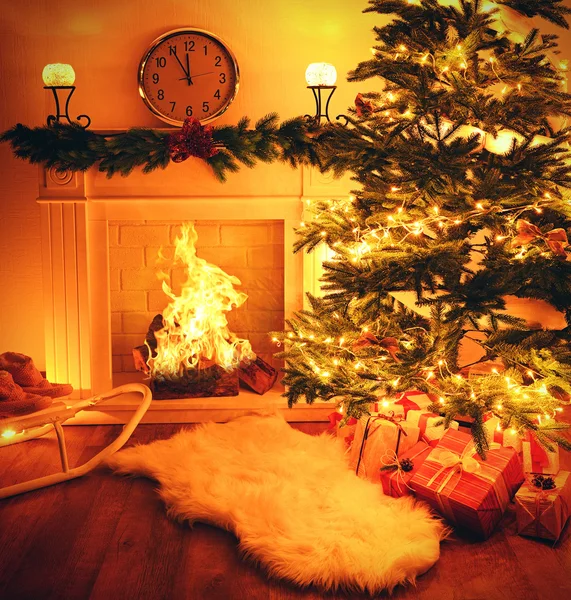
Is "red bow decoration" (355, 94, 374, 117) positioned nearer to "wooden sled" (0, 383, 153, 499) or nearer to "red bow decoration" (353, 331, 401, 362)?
"red bow decoration" (353, 331, 401, 362)

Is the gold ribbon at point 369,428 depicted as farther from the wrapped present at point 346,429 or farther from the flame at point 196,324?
the flame at point 196,324

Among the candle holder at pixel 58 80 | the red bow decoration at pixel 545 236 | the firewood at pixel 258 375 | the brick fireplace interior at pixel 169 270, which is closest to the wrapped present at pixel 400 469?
the red bow decoration at pixel 545 236

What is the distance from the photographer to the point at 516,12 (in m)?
2.29

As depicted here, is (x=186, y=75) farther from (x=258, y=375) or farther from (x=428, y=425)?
(x=428, y=425)

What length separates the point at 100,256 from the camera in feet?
10.1

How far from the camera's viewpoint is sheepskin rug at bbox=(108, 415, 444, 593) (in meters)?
1.89

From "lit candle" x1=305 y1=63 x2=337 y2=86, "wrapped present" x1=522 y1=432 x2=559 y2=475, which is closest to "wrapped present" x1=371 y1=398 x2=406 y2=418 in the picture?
"wrapped present" x1=522 y1=432 x2=559 y2=475

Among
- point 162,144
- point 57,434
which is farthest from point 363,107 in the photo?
point 57,434

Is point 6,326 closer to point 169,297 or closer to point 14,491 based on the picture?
point 169,297

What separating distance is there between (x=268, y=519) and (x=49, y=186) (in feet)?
5.60

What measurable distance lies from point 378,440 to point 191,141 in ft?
4.35

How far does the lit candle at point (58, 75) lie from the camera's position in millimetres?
2855

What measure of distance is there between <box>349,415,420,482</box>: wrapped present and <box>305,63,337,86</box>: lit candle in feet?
4.26

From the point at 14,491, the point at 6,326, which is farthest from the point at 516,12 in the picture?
the point at 6,326
